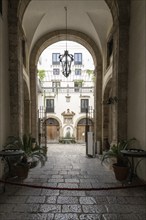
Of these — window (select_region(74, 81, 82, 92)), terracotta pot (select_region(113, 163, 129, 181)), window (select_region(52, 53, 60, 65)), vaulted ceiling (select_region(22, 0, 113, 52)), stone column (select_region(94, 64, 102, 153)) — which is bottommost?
terracotta pot (select_region(113, 163, 129, 181))

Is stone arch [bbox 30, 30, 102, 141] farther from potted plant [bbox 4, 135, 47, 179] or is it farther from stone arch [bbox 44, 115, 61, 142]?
stone arch [bbox 44, 115, 61, 142]

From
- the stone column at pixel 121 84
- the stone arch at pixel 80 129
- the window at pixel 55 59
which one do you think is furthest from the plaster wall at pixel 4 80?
the window at pixel 55 59

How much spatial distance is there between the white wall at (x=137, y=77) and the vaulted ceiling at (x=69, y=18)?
2.54m

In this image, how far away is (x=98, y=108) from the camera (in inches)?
365

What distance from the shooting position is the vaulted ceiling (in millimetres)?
7027

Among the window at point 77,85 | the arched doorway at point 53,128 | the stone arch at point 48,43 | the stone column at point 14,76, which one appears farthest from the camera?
the window at point 77,85

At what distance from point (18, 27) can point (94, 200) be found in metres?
4.48

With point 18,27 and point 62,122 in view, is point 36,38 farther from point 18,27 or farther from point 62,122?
point 62,122

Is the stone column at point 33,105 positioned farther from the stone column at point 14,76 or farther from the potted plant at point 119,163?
the potted plant at point 119,163

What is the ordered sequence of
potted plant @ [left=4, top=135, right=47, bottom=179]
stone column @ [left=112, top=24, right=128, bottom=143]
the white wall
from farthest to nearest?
stone column @ [left=112, top=24, right=128, bottom=143] < potted plant @ [left=4, top=135, right=47, bottom=179] < the white wall

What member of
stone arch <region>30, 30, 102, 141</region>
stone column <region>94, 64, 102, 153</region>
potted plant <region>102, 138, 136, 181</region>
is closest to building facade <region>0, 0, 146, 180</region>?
potted plant <region>102, 138, 136, 181</region>

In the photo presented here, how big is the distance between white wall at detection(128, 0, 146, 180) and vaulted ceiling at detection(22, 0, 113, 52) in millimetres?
2539

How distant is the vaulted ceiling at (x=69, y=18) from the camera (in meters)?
7.03

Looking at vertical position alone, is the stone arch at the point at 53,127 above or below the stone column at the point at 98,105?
below
